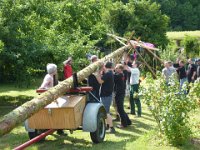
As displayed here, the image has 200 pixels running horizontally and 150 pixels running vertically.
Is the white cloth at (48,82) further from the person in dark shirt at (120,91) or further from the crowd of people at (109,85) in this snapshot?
the person in dark shirt at (120,91)

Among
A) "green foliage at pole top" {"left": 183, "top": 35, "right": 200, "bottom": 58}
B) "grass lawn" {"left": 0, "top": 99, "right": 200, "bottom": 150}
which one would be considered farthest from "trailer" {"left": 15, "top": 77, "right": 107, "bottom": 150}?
"green foliage at pole top" {"left": 183, "top": 35, "right": 200, "bottom": 58}

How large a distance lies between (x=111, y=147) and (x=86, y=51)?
8.01m

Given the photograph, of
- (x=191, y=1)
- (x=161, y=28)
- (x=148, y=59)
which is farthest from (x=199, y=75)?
(x=191, y=1)

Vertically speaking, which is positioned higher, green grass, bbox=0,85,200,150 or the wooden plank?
the wooden plank

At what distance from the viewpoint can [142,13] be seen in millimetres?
32562

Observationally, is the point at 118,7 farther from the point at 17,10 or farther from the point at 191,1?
the point at 191,1

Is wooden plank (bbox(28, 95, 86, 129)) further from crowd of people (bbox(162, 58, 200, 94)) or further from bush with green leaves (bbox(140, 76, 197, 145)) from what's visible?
crowd of people (bbox(162, 58, 200, 94))

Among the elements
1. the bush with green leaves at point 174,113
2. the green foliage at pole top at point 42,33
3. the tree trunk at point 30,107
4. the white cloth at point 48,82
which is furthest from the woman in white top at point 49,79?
the green foliage at pole top at point 42,33

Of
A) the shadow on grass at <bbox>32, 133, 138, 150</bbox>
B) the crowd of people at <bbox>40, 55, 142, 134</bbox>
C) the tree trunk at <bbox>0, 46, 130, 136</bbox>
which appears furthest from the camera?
the crowd of people at <bbox>40, 55, 142, 134</bbox>

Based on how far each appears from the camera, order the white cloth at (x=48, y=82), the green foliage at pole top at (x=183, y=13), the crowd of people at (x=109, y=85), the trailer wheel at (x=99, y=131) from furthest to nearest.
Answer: the green foliage at pole top at (x=183, y=13) < the crowd of people at (x=109, y=85) < the white cloth at (x=48, y=82) < the trailer wheel at (x=99, y=131)

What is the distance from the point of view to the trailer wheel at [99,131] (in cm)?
949

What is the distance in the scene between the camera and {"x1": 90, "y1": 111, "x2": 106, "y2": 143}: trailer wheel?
9.49 meters

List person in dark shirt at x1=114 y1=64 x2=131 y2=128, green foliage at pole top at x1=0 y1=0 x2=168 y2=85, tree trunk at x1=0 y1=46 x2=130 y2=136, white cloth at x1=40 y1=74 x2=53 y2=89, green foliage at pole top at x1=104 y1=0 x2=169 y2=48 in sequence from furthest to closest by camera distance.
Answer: green foliage at pole top at x1=104 y1=0 x2=169 y2=48, green foliage at pole top at x1=0 y1=0 x2=168 y2=85, person in dark shirt at x1=114 y1=64 x2=131 y2=128, white cloth at x1=40 y1=74 x2=53 y2=89, tree trunk at x1=0 y1=46 x2=130 y2=136

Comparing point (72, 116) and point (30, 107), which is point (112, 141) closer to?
point (72, 116)
